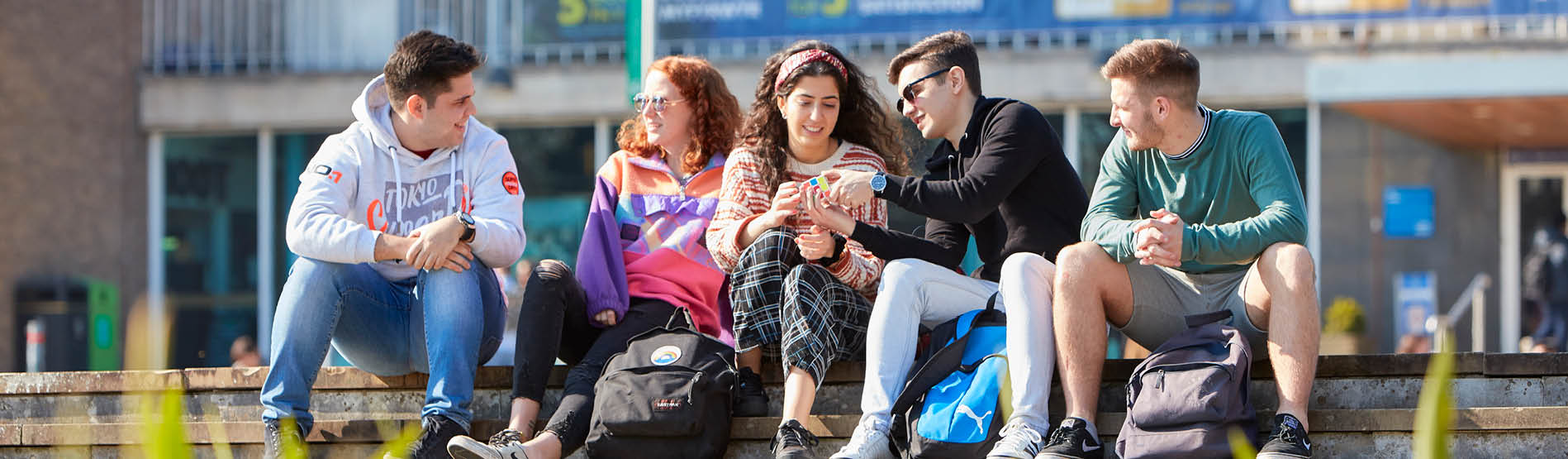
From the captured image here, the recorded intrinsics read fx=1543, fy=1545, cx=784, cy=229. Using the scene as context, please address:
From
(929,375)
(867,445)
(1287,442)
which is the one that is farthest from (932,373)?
(1287,442)

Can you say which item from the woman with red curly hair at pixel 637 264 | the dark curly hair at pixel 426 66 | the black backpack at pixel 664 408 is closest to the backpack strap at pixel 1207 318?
the black backpack at pixel 664 408

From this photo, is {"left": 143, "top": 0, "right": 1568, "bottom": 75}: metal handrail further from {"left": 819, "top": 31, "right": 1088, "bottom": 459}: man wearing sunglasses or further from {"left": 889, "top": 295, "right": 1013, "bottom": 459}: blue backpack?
{"left": 889, "top": 295, "right": 1013, "bottom": 459}: blue backpack

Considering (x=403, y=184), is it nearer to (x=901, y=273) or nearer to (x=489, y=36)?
(x=901, y=273)

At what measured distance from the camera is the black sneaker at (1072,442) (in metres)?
3.36

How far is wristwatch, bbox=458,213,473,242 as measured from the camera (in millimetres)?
3914

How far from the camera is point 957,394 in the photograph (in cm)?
357

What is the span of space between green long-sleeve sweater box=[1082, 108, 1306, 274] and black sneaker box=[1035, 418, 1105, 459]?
41 cm

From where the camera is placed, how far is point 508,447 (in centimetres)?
353

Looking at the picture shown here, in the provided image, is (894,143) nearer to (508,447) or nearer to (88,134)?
(508,447)

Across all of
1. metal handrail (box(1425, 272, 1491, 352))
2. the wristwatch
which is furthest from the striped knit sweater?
metal handrail (box(1425, 272, 1491, 352))

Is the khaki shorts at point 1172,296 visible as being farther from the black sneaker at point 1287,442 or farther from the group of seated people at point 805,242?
the black sneaker at point 1287,442

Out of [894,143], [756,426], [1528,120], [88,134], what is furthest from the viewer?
[88,134]

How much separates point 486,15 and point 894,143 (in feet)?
24.0

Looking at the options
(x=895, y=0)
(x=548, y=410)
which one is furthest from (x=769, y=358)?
(x=895, y=0)
